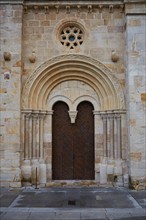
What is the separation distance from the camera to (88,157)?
383 inches

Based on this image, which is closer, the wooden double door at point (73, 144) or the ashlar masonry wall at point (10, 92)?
the ashlar masonry wall at point (10, 92)

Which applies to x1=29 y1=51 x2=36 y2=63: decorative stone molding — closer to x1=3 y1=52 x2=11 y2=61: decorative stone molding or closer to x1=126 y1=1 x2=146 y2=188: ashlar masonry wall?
x1=3 y1=52 x2=11 y2=61: decorative stone molding

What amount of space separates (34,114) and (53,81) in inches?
47.2

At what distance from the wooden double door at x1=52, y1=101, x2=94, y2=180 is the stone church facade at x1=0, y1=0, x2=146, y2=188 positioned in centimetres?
3

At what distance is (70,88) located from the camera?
984cm

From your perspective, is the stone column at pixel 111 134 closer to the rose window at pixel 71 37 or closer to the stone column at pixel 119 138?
the stone column at pixel 119 138

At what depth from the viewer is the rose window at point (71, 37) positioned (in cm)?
966

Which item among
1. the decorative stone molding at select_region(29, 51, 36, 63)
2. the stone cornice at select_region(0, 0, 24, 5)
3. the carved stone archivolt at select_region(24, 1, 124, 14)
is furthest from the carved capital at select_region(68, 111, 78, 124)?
the stone cornice at select_region(0, 0, 24, 5)

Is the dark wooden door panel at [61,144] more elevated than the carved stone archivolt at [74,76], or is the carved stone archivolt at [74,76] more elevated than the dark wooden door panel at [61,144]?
the carved stone archivolt at [74,76]

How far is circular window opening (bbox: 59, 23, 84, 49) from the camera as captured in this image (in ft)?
31.7

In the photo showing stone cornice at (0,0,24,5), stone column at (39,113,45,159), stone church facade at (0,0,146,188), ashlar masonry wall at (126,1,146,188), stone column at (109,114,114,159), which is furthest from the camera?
stone column at (39,113,45,159)

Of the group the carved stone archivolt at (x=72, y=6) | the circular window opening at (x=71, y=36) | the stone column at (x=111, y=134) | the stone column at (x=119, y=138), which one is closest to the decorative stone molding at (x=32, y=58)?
the circular window opening at (x=71, y=36)

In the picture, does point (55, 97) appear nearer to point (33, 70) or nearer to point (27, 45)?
point (33, 70)

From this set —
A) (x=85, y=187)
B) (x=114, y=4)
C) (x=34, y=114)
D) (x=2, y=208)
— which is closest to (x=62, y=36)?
(x=114, y=4)
